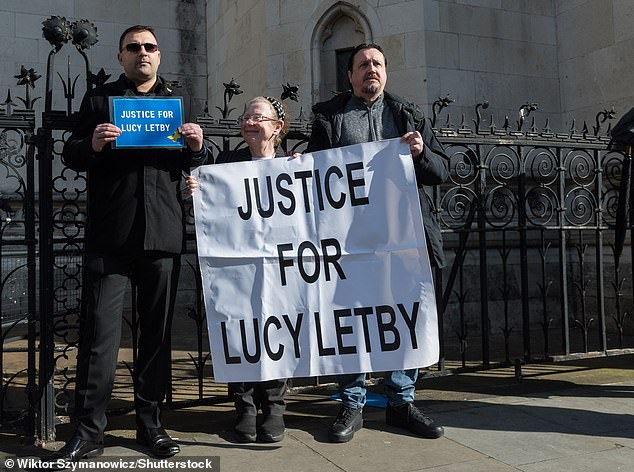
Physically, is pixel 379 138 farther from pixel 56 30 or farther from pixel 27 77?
pixel 27 77

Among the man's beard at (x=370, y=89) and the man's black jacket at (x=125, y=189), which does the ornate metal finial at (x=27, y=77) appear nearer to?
the man's black jacket at (x=125, y=189)

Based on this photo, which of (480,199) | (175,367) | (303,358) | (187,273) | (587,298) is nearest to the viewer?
(303,358)

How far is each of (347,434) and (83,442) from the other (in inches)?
61.0

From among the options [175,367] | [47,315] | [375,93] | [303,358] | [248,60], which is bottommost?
[175,367]

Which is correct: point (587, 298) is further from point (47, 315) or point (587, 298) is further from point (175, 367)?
point (47, 315)

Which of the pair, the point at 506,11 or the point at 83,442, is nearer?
the point at 83,442

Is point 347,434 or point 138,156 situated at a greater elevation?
point 138,156

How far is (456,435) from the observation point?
405 centimetres

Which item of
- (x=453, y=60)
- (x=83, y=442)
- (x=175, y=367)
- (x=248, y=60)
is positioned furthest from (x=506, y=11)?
(x=83, y=442)

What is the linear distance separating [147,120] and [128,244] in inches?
28.5

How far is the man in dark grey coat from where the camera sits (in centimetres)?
401

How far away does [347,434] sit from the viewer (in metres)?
3.94

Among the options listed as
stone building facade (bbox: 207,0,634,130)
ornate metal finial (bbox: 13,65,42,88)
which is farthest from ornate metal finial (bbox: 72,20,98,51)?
stone building facade (bbox: 207,0,634,130)

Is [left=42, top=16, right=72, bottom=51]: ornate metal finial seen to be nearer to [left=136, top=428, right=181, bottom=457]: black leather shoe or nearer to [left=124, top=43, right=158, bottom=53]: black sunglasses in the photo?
[left=124, top=43, right=158, bottom=53]: black sunglasses
